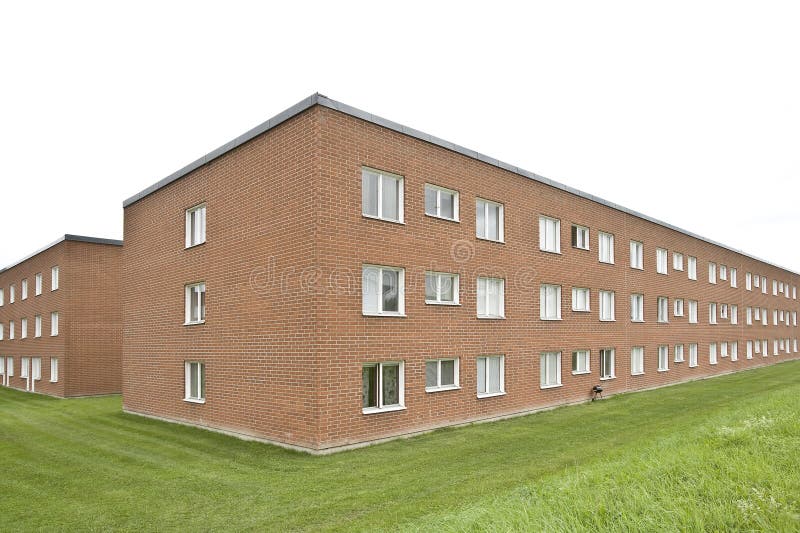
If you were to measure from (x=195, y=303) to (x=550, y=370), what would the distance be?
11730 millimetres

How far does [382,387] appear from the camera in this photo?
14344 mm

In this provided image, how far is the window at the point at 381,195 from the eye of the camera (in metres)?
14.5

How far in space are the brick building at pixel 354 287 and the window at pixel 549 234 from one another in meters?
0.09

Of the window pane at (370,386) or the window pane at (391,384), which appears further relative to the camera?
the window pane at (391,384)

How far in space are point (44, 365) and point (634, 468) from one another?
3144 centimetres

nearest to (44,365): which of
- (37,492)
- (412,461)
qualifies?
(37,492)

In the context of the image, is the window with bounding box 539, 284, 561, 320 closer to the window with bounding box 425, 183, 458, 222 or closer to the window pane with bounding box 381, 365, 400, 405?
the window with bounding box 425, 183, 458, 222

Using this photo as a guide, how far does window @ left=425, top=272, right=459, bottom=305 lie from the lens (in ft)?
52.3

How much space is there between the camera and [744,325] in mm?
41469

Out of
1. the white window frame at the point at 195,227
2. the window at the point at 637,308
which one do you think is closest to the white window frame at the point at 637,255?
the window at the point at 637,308

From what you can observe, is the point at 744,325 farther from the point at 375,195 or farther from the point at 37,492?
the point at 37,492

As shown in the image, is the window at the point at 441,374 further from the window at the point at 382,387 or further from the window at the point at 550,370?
the window at the point at 550,370

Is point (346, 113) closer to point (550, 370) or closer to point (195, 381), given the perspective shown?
point (195, 381)

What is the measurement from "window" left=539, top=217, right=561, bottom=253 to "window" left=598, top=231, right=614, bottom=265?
3600 mm
